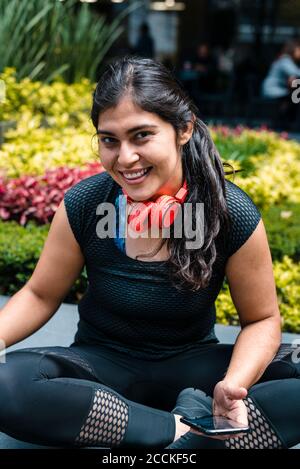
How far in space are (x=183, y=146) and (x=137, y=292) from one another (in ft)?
1.56

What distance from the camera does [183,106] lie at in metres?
2.32

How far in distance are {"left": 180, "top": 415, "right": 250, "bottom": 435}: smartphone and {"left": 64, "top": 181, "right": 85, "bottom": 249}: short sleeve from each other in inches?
26.2

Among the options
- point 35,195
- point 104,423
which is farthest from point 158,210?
point 35,195

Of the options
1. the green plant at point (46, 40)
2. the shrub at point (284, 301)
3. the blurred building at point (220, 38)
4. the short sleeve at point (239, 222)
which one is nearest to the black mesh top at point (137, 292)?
the short sleeve at point (239, 222)

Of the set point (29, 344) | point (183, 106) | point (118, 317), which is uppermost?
point (183, 106)

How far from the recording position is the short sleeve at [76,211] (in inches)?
96.8

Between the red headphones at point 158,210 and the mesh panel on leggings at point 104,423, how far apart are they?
0.53 m

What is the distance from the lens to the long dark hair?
88.1 inches

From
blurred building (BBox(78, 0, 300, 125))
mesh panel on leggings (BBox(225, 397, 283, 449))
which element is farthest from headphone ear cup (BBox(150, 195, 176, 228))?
blurred building (BBox(78, 0, 300, 125))

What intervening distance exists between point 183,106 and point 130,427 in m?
0.95

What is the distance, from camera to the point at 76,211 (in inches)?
97.0

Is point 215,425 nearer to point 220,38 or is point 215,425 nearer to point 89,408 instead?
point 89,408
